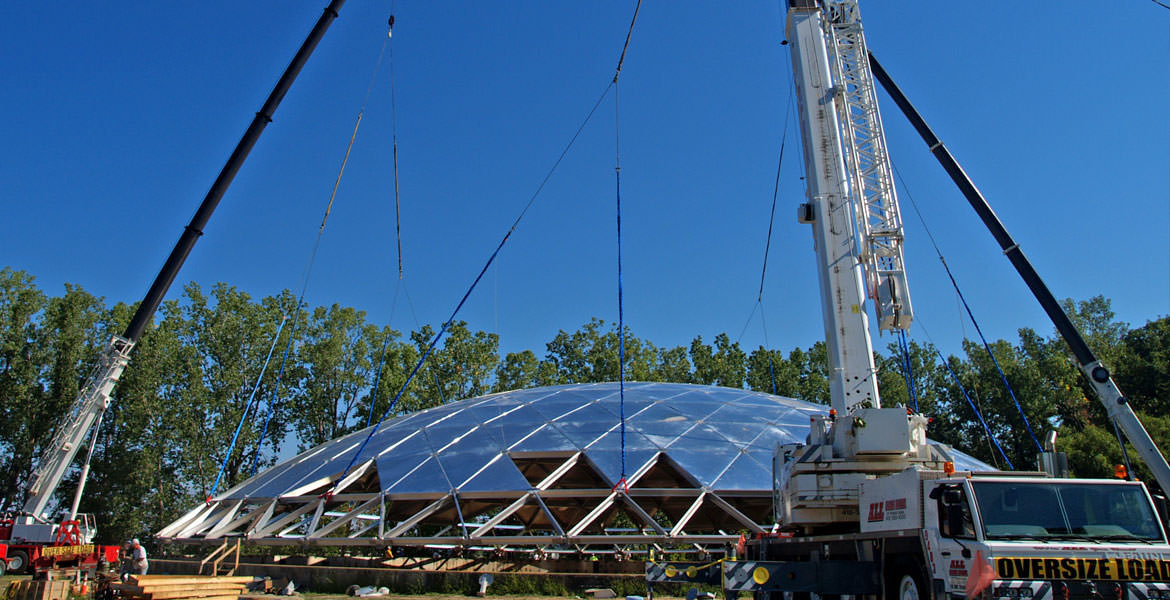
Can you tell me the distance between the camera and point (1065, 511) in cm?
959

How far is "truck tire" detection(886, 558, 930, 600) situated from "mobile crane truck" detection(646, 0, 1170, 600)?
0.09ft

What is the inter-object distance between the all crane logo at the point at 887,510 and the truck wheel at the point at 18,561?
29.2m

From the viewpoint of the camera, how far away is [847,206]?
16.1m

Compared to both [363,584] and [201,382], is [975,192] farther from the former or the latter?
[201,382]

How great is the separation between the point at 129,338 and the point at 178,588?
38.3 ft

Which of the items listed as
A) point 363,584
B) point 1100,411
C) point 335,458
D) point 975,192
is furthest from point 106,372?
point 1100,411

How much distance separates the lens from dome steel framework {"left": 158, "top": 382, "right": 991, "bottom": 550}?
66.4 ft

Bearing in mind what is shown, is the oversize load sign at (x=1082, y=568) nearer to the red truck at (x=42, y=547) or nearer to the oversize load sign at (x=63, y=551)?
the red truck at (x=42, y=547)

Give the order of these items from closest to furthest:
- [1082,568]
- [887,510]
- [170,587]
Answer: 1. [1082,568]
2. [887,510]
3. [170,587]

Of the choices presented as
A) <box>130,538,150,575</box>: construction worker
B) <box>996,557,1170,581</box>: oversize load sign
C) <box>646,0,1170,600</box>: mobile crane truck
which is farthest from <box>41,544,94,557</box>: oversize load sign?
<box>996,557,1170,581</box>: oversize load sign

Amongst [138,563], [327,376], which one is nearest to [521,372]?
[327,376]

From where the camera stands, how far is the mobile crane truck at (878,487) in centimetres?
907

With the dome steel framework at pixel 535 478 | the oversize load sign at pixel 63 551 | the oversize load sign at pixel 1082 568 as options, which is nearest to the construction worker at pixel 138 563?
the dome steel framework at pixel 535 478

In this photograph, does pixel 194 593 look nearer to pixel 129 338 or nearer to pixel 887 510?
pixel 129 338
